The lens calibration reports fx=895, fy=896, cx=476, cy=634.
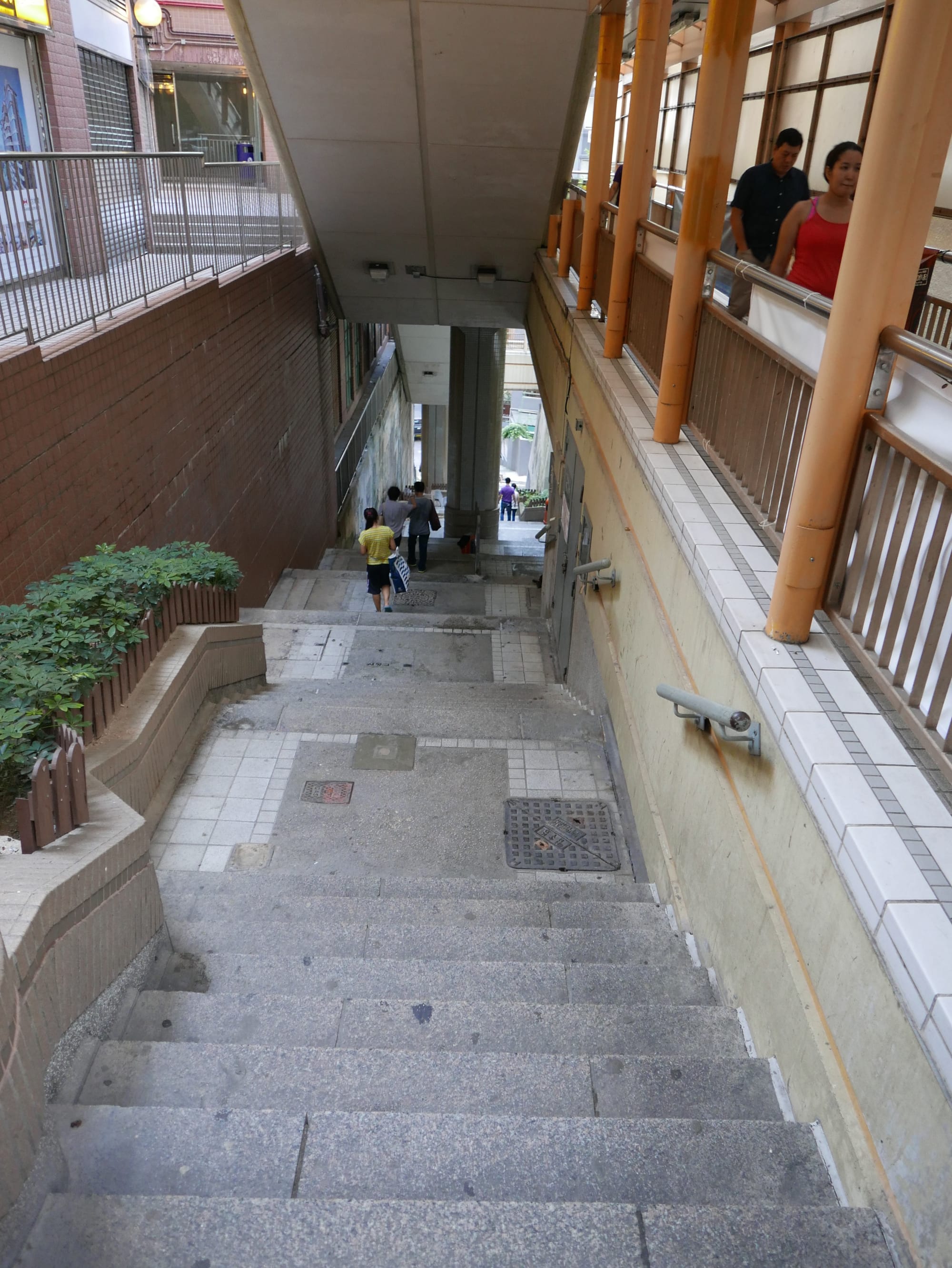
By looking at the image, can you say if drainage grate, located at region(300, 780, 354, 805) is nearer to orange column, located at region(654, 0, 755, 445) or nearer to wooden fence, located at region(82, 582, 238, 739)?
wooden fence, located at region(82, 582, 238, 739)

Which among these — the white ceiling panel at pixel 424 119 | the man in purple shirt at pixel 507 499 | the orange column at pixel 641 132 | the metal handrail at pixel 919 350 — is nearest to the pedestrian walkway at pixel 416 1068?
the metal handrail at pixel 919 350

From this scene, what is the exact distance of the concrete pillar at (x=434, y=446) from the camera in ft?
107

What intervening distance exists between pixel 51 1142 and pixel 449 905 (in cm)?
201

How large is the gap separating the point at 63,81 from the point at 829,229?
8.95 metres

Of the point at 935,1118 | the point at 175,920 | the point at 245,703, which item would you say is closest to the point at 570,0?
the point at 245,703

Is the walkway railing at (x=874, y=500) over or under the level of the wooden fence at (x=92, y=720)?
over

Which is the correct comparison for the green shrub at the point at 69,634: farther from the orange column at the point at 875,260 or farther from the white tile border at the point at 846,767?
the orange column at the point at 875,260

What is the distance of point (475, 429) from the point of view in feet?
66.5

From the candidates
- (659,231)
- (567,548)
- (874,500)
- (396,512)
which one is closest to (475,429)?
(396,512)

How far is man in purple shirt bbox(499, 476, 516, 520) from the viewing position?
1109 inches

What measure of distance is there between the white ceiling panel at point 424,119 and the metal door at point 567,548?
3646 millimetres

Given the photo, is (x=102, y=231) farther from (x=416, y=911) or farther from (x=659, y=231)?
(x=416, y=911)

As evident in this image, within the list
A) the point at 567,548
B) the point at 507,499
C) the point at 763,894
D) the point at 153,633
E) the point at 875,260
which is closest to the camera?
the point at 875,260

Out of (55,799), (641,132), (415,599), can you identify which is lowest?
(415,599)
